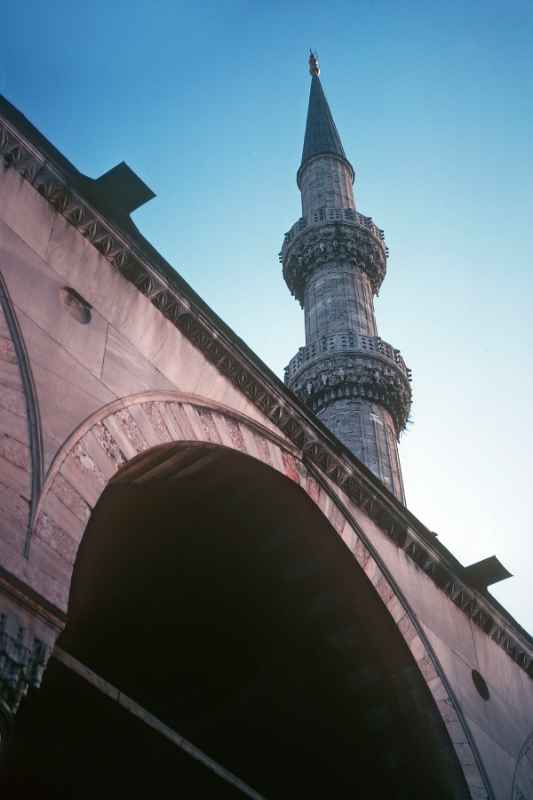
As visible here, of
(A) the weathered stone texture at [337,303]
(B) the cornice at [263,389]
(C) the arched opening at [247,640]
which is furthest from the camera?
(A) the weathered stone texture at [337,303]

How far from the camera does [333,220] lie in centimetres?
2148

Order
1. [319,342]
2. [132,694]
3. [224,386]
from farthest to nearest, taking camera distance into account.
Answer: [319,342] < [132,694] < [224,386]

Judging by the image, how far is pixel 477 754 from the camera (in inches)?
292

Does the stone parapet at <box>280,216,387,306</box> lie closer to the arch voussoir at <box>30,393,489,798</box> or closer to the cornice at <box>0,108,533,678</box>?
the cornice at <box>0,108,533,678</box>

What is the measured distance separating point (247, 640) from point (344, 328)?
40.5ft

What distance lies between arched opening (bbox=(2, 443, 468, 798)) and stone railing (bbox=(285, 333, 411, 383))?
11445 millimetres

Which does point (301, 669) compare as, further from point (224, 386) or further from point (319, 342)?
point (319, 342)

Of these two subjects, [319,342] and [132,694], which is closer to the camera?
[132,694]

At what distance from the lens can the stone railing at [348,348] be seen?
18969 millimetres

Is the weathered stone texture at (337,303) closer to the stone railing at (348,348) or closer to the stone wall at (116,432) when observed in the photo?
the stone railing at (348,348)

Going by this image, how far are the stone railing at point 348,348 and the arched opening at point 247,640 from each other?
11445 millimetres

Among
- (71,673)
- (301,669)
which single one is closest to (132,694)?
(301,669)

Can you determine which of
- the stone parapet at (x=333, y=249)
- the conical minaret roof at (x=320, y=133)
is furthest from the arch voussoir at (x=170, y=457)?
the conical minaret roof at (x=320, y=133)

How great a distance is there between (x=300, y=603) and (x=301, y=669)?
25.3 inches
